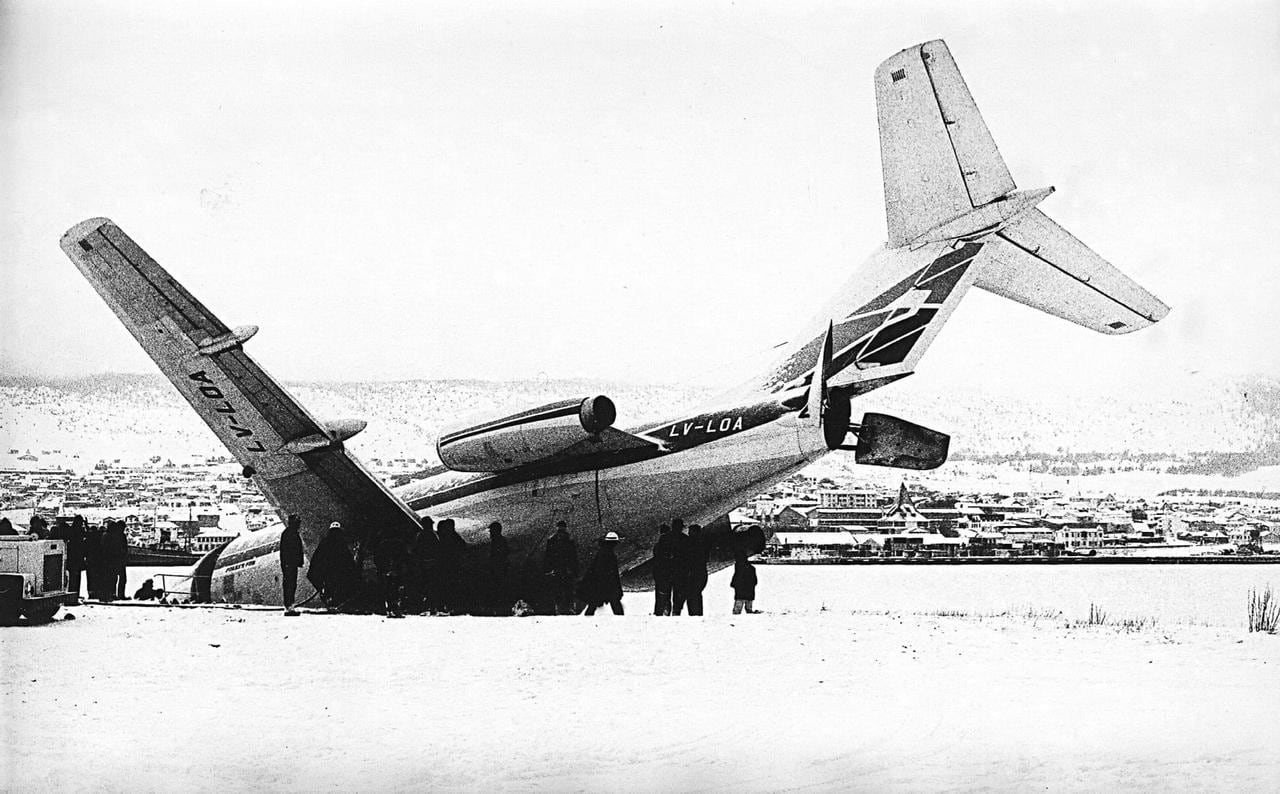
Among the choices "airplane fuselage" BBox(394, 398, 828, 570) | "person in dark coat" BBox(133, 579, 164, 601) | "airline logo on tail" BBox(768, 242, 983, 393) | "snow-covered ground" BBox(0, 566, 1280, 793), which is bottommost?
"snow-covered ground" BBox(0, 566, 1280, 793)

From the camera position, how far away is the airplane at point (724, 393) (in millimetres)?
11789

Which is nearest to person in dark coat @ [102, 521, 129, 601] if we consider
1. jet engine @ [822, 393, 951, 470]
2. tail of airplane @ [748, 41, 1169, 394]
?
tail of airplane @ [748, 41, 1169, 394]

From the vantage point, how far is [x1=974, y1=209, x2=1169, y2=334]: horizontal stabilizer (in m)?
11.8

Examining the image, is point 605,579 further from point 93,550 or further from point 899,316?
point 93,550

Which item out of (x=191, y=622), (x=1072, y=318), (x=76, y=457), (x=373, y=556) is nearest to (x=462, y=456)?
(x=373, y=556)

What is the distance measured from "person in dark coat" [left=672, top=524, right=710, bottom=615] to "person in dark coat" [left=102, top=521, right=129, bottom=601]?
6.83 meters

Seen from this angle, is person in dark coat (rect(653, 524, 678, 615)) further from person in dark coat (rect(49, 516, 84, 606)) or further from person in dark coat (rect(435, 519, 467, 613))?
person in dark coat (rect(49, 516, 84, 606))

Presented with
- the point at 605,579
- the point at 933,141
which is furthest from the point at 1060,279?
the point at 605,579

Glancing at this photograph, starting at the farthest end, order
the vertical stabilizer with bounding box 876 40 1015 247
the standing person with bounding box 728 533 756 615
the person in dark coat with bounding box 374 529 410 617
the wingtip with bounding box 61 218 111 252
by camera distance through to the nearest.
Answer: the standing person with bounding box 728 533 756 615 < the person in dark coat with bounding box 374 529 410 617 < the wingtip with bounding box 61 218 111 252 < the vertical stabilizer with bounding box 876 40 1015 247

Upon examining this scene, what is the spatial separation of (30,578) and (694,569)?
6.77m

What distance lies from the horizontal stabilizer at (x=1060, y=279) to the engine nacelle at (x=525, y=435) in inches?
176

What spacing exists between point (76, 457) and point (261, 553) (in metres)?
2.45

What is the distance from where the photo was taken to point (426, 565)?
12.8 meters

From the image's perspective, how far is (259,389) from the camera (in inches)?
488
